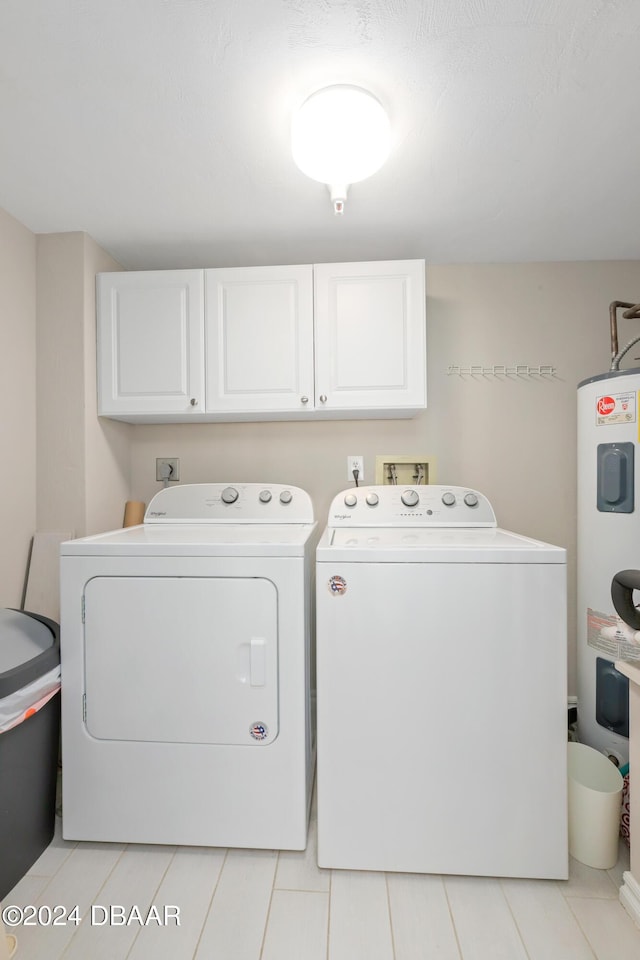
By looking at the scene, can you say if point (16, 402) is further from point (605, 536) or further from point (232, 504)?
point (605, 536)

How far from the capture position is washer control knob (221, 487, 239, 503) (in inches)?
86.0

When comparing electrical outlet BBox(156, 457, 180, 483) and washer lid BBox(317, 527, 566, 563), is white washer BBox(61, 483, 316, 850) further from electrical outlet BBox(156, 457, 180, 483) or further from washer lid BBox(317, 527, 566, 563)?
electrical outlet BBox(156, 457, 180, 483)

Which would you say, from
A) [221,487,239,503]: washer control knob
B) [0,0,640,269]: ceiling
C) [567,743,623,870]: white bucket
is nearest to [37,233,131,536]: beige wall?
[0,0,640,269]: ceiling

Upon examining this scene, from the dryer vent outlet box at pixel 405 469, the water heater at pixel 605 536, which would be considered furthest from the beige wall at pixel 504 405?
the water heater at pixel 605 536

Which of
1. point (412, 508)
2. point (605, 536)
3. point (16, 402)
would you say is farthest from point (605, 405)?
point (16, 402)

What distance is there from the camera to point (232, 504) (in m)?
2.19

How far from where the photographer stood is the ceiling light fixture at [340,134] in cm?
130

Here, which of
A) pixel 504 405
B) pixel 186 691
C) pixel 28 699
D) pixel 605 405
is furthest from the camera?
pixel 504 405

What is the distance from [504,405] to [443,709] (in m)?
1.52

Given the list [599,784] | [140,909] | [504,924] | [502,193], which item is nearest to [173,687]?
[140,909]

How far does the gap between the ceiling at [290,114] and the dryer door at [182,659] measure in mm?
1349

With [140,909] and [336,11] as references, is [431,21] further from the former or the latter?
[140,909]

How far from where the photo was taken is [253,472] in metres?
2.48

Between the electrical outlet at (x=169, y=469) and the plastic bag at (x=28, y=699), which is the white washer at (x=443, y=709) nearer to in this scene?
the plastic bag at (x=28, y=699)
